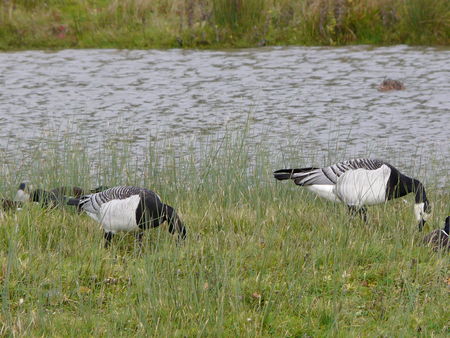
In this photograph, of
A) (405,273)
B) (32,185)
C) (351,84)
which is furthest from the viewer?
(351,84)

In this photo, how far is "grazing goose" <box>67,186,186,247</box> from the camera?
26.6 ft

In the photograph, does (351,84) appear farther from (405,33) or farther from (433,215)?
(433,215)

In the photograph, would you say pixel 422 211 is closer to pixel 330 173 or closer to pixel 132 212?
pixel 330 173

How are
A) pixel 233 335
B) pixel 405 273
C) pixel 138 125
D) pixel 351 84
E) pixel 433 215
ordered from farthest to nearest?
pixel 351 84, pixel 138 125, pixel 433 215, pixel 405 273, pixel 233 335

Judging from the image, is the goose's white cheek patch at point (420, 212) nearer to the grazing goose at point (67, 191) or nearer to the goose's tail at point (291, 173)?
the goose's tail at point (291, 173)

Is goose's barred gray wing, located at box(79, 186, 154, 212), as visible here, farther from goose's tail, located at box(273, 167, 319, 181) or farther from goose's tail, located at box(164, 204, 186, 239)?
goose's tail, located at box(273, 167, 319, 181)

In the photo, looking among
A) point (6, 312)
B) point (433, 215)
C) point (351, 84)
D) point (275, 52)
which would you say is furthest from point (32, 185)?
point (275, 52)

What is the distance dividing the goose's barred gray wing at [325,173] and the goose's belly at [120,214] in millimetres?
2080

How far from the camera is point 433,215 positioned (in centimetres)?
923

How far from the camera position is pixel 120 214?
8195 mm

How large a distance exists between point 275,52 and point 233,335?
57.8 feet

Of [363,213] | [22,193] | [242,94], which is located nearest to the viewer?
[363,213]

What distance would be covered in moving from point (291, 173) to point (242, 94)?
9253 mm

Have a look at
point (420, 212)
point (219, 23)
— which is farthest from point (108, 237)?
point (219, 23)
